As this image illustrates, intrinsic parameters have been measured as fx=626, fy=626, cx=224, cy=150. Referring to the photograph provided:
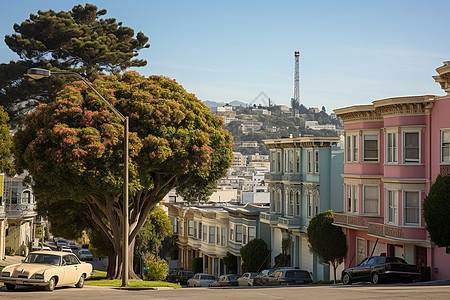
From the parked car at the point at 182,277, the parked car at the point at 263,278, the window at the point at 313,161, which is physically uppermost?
the window at the point at 313,161

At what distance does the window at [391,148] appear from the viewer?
1361 inches

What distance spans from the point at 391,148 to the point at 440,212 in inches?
333

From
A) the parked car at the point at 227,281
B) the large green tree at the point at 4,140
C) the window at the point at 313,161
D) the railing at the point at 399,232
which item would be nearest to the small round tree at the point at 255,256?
the parked car at the point at 227,281

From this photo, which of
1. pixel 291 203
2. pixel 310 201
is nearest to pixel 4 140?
pixel 310 201

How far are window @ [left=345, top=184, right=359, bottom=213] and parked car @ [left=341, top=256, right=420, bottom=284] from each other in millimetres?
10960

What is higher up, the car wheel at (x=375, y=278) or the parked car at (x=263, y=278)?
the car wheel at (x=375, y=278)

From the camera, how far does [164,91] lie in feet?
119

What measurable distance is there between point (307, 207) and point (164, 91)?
19.8m

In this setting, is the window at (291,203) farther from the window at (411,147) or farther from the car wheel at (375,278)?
the car wheel at (375,278)

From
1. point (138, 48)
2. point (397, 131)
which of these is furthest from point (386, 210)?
point (138, 48)

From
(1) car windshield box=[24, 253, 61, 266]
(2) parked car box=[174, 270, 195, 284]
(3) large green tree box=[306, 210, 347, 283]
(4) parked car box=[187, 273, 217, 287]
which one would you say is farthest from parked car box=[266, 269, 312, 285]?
(2) parked car box=[174, 270, 195, 284]

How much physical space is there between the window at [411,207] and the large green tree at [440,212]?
5.96 meters

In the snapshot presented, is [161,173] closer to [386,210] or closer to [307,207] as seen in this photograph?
[386,210]

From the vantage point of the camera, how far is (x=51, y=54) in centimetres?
4966
